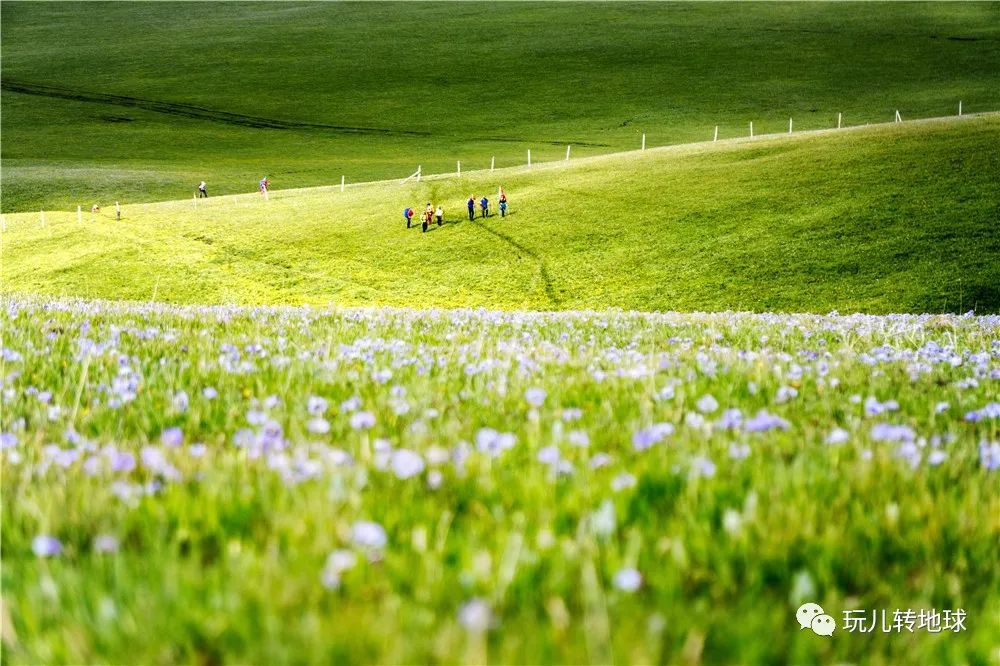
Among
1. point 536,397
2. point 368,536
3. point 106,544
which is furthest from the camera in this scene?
point 536,397

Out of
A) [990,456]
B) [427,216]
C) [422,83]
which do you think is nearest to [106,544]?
[990,456]

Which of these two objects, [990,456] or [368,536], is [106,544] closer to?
[368,536]

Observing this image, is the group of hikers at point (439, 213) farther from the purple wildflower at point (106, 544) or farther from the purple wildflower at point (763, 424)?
the purple wildflower at point (106, 544)

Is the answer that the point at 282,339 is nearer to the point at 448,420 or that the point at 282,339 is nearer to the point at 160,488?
the point at 448,420

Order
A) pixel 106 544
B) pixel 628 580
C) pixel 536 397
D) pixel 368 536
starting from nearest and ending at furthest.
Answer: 1. pixel 628 580
2. pixel 368 536
3. pixel 106 544
4. pixel 536 397

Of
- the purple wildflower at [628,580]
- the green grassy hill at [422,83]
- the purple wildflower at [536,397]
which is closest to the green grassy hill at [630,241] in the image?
the green grassy hill at [422,83]

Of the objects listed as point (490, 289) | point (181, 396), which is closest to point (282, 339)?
point (181, 396)

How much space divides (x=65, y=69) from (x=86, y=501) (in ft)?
592

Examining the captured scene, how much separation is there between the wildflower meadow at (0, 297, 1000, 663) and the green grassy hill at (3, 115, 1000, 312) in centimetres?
3734

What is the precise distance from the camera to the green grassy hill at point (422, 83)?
346ft

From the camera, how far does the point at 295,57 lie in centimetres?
15212

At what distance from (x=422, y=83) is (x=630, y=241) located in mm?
102238

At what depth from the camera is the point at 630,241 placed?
49.7 m

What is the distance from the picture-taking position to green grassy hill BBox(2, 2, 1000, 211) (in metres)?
105
